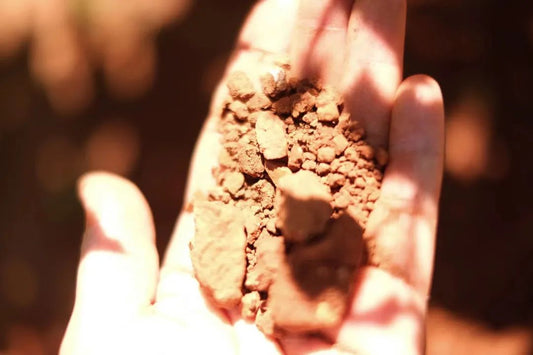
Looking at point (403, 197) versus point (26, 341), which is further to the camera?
point (26, 341)

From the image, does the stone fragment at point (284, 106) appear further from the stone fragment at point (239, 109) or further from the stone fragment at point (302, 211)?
the stone fragment at point (302, 211)

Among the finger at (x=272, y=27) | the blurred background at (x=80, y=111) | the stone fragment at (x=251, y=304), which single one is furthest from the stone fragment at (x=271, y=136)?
the blurred background at (x=80, y=111)

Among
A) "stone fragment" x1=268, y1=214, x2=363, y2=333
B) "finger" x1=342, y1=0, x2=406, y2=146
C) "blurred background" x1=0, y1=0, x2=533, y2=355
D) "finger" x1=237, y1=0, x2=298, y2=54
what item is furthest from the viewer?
"blurred background" x1=0, y1=0, x2=533, y2=355

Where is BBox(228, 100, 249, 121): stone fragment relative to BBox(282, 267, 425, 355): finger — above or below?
above

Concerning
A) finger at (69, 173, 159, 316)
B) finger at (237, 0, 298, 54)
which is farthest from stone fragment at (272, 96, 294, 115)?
finger at (69, 173, 159, 316)

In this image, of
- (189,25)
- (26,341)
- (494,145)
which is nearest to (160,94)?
(189,25)

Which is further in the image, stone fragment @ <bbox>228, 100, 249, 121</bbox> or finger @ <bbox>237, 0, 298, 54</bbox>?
finger @ <bbox>237, 0, 298, 54</bbox>

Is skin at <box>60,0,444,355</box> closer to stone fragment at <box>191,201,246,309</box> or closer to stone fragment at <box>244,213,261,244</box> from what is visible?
stone fragment at <box>191,201,246,309</box>

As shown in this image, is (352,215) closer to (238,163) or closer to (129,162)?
(238,163)
